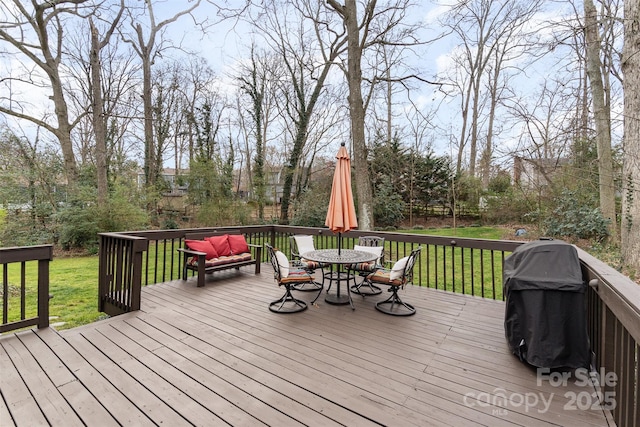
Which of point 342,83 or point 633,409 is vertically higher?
point 342,83

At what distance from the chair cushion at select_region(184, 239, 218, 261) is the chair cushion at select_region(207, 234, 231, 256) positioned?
0.29ft

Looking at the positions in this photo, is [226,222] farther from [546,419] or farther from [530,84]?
[530,84]

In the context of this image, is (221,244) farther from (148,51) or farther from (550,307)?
(148,51)

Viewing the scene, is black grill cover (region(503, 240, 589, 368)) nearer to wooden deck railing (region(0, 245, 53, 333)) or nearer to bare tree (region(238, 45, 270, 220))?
wooden deck railing (region(0, 245, 53, 333))

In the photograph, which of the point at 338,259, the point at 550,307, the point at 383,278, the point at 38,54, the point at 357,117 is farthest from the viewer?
the point at 38,54

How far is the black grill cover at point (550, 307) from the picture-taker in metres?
2.22

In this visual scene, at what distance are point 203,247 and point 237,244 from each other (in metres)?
0.67

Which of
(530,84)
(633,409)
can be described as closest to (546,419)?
(633,409)

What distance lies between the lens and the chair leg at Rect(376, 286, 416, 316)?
3562 millimetres

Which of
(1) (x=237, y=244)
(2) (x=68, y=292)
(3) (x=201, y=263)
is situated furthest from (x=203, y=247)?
(2) (x=68, y=292)

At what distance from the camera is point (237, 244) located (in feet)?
17.7

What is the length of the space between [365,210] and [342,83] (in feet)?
25.6

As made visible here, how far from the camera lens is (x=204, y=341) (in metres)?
2.84

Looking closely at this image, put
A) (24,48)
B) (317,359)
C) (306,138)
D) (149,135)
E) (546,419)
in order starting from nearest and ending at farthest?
(546,419) < (317,359) < (24,48) < (149,135) < (306,138)
